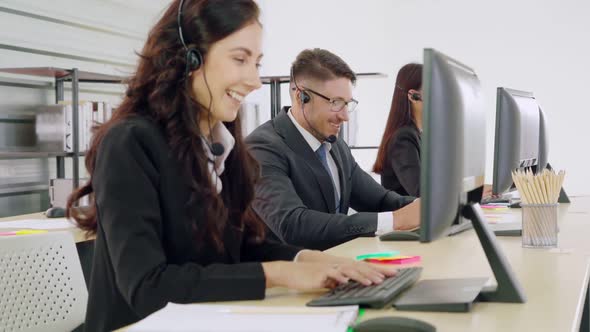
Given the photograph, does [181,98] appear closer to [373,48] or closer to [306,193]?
[306,193]

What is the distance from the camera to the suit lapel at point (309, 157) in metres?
2.40

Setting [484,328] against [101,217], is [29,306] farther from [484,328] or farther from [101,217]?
[484,328]

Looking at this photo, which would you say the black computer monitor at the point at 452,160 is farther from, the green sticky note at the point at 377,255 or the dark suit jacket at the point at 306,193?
the dark suit jacket at the point at 306,193

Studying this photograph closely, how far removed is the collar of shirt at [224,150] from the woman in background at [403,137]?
1606 millimetres

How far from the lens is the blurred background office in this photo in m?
3.73

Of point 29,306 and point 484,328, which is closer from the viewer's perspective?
point 484,328

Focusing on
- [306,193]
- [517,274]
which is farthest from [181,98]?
[306,193]

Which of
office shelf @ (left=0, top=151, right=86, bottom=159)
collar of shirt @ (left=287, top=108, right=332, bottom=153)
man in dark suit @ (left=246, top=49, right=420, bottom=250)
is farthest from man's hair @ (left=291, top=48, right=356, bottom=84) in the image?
office shelf @ (left=0, top=151, right=86, bottom=159)

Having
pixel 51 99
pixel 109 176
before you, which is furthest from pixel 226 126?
pixel 51 99

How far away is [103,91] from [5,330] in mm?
2778

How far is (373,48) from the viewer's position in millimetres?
5430

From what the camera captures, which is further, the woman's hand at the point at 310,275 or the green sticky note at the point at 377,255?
the green sticky note at the point at 377,255

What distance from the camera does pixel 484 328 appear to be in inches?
39.8

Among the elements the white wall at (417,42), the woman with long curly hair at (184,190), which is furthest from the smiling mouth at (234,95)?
the white wall at (417,42)
